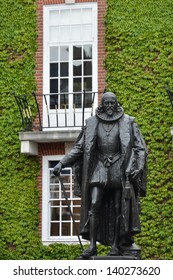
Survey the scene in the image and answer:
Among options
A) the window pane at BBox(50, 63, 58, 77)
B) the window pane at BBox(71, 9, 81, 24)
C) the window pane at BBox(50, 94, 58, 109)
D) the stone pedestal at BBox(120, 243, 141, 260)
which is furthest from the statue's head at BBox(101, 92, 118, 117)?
the window pane at BBox(71, 9, 81, 24)

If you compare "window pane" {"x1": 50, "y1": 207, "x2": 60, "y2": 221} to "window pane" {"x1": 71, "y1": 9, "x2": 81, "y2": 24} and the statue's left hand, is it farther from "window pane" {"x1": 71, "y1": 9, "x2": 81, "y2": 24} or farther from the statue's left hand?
the statue's left hand

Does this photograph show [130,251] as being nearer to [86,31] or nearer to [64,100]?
[64,100]

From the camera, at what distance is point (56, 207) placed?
18.9 meters

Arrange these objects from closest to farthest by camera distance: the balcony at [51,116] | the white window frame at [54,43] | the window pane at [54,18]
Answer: the balcony at [51,116], the white window frame at [54,43], the window pane at [54,18]

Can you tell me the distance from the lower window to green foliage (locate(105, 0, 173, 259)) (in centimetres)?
178

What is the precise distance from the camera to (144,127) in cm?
1834

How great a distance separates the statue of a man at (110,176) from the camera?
427 inches

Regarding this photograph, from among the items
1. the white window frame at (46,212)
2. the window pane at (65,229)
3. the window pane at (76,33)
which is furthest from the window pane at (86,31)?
the window pane at (65,229)

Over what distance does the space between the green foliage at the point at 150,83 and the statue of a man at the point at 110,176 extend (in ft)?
22.3

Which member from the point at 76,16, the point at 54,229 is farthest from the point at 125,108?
the point at 54,229

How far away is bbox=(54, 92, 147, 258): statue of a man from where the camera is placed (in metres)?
10.9

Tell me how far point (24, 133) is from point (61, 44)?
8.47 feet

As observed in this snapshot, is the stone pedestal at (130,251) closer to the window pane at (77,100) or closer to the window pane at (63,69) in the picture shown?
the window pane at (77,100)
